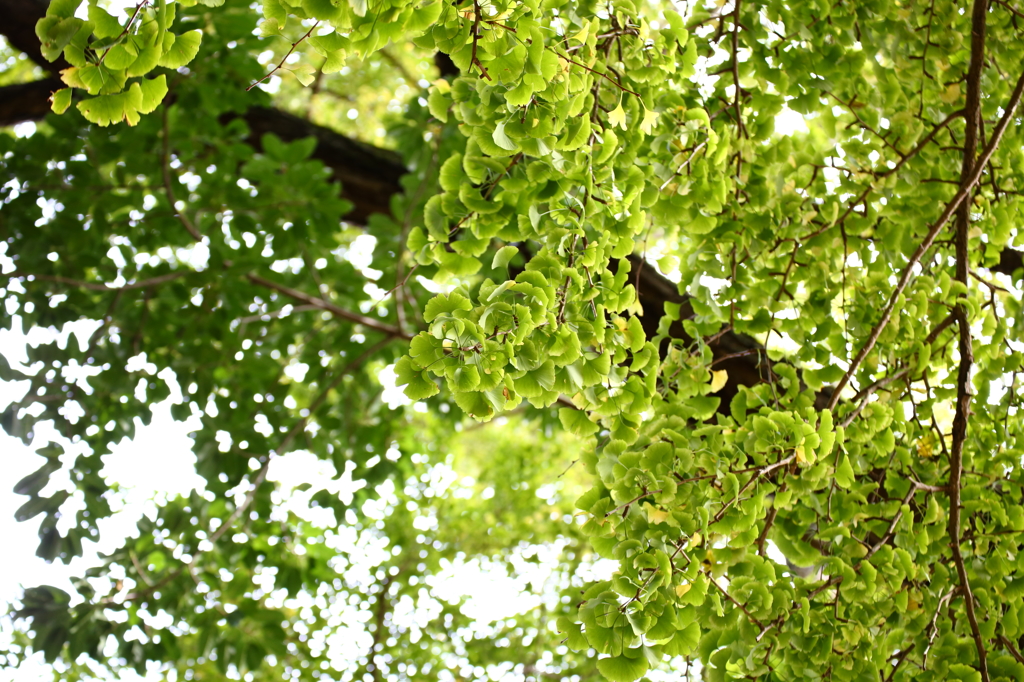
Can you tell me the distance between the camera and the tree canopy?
942mm

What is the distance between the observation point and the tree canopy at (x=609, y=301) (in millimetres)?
942

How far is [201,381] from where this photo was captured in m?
2.51

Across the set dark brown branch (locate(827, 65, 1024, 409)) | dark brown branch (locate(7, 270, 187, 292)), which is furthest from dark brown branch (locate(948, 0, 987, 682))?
dark brown branch (locate(7, 270, 187, 292))

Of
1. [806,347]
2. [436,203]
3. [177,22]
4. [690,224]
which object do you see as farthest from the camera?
[177,22]

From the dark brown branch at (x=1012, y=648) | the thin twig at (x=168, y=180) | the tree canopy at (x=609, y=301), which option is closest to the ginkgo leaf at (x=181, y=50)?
the tree canopy at (x=609, y=301)

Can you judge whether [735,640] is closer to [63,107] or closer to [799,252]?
[799,252]

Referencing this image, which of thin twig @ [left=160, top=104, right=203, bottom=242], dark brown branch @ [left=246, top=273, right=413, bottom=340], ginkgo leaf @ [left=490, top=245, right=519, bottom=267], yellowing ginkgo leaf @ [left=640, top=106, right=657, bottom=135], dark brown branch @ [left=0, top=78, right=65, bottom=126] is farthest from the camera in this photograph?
dark brown branch @ [left=0, top=78, right=65, bottom=126]

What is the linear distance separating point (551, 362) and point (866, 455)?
0.72m

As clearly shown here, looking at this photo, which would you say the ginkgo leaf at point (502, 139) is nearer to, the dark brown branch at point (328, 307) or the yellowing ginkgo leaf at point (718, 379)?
the yellowing ginkgo leaf at point (718, 379)

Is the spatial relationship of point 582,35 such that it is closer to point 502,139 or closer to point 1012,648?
point 502,139

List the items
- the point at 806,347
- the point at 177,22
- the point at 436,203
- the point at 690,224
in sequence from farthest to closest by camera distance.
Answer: the point at 177,22, the point at 806,347, the point at 690,224, the point at 436,203

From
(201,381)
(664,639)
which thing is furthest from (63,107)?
(201,381)

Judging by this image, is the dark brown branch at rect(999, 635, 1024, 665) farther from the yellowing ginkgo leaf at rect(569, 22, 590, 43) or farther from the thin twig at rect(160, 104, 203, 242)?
the thin twig at rect(160, 104, 203, 242)

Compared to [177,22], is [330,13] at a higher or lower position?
lower
